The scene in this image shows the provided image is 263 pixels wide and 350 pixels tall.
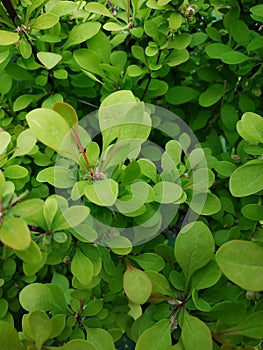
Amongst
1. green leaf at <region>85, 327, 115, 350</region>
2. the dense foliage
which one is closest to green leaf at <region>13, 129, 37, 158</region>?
the dense foliage

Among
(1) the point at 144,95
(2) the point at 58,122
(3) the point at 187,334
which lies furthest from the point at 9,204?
(1) the point at 144,95

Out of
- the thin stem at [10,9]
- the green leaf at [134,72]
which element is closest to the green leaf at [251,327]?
the green leaf at [134,72]

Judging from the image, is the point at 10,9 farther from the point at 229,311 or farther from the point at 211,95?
the point at 229,311

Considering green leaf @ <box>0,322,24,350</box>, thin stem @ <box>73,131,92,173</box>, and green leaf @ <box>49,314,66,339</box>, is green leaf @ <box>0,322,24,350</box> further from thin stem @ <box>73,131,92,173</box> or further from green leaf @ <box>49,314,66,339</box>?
thin stem @ <box>73,131,92,173</box>

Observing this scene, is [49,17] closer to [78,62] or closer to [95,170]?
[78,62]

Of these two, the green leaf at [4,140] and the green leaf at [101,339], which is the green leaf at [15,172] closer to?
the green leaf at [4,140]

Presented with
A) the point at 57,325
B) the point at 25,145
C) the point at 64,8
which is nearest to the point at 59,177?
the point at 25,145
